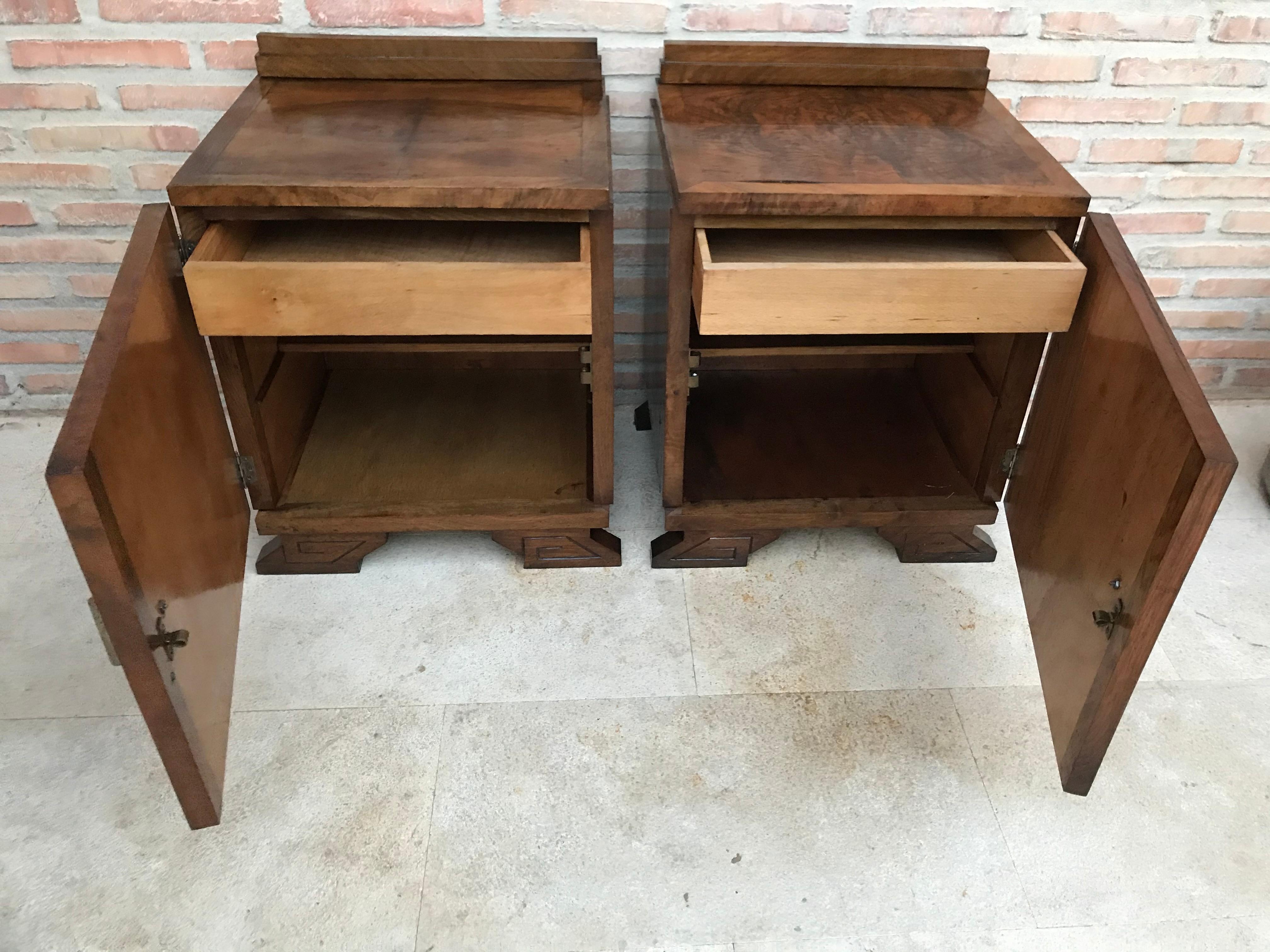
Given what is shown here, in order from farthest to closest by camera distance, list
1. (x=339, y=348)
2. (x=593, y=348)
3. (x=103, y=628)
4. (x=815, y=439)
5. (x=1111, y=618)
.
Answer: (x=815, y=439) < (x=339, y=348) < (x=593, y=348) < (x=1111, y=618) < (x=103, y=628)

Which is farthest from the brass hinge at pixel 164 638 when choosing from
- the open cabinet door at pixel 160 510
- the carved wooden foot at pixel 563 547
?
the carved wooden foot at pixel 563 547

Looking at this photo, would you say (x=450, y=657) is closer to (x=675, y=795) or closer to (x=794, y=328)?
(x=675, y=795)

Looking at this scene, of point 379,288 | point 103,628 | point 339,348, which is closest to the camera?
point 103,628

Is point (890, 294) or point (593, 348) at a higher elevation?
point (890, 294)

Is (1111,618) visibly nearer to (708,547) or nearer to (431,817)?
(708,547)

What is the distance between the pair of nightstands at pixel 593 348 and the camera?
A: 951 mm

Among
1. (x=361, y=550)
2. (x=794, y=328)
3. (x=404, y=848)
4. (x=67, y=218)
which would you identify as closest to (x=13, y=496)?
(x=67, y=218)

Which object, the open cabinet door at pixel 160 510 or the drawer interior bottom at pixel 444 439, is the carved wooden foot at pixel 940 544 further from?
the open cabinet door at pixel 160 510

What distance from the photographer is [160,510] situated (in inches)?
37.8

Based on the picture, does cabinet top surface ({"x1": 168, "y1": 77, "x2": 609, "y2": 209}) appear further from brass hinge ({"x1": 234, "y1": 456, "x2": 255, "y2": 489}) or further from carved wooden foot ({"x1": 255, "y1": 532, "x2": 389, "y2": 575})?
carved wooden foot ({"x1": 255, "y1": 532, "x2": 389, "y2": 575})

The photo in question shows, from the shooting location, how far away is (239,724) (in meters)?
1.30

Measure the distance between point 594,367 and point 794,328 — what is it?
29cm

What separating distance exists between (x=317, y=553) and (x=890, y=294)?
95 centimetres

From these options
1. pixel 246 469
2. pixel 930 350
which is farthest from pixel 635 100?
pixel 246 469
